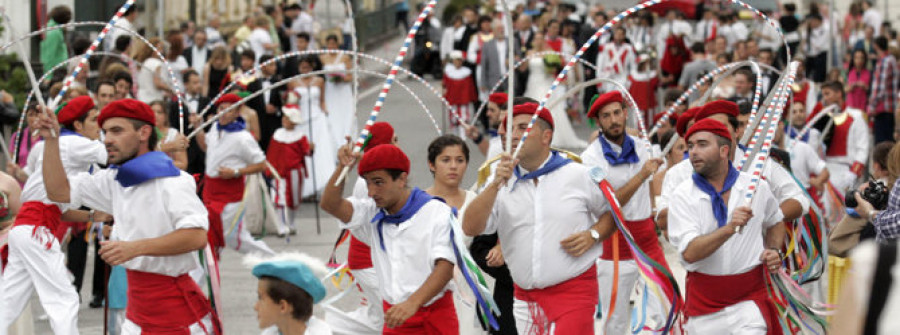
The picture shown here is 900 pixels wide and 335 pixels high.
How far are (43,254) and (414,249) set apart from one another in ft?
9.46

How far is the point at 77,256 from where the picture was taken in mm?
11523

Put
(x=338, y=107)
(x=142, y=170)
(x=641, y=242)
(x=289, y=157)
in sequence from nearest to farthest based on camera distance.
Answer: (x=142, y=170), (x=641, y=242), (x=289, y=157), (x=338, y=107)

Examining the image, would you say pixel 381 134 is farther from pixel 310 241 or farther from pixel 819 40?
pixel 819 40

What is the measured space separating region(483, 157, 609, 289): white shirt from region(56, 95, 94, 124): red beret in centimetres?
293

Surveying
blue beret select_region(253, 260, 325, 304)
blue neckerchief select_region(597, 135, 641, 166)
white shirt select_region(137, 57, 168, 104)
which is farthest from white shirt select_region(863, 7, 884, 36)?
blue beret select_region(253, 260, 325, 304)

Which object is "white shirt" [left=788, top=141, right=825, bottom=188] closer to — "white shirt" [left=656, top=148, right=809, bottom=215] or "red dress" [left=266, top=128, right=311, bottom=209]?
"white shirt" [left=656, top=148, right=809, bottom=215]

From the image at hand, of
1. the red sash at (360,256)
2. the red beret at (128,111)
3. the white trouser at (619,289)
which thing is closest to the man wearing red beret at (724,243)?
the white trouser at (619,289)

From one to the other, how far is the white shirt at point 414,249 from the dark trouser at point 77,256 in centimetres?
509

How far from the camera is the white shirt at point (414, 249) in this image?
683 centimetres

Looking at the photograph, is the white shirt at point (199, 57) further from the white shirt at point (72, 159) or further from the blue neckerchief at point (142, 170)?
the blue neckerchief at point (142, 170)

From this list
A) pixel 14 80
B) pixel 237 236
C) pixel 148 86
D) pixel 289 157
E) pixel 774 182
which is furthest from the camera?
pixel 14 80

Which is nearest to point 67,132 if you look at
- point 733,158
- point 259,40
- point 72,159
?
point 72,159

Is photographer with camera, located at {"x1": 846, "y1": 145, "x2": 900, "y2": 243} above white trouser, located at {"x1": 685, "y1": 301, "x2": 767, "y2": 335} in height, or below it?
above

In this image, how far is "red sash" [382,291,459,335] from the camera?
22.6 ft
